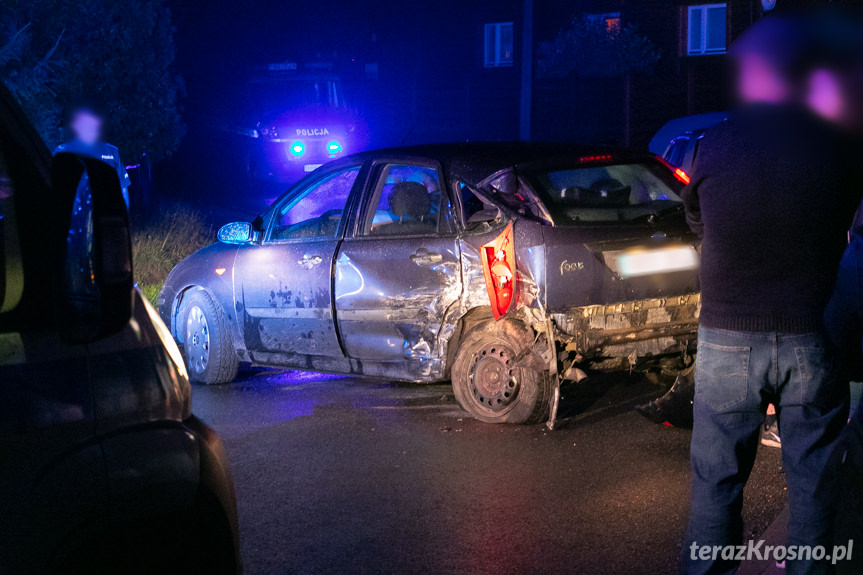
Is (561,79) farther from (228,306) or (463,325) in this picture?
(463,325)

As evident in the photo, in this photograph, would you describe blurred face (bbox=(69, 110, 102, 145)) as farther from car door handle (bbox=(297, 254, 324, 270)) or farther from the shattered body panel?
car door handle (bbox=(297, 254, 324, 270))

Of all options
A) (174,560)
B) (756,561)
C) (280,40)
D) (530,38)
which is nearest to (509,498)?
(756,561)

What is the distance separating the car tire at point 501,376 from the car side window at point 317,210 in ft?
4.43

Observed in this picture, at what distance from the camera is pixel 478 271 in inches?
239

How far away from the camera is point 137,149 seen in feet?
57.2

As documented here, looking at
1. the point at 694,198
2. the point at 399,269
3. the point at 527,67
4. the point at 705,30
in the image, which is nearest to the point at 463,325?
the point at 399,269

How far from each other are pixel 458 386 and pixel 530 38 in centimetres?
1539

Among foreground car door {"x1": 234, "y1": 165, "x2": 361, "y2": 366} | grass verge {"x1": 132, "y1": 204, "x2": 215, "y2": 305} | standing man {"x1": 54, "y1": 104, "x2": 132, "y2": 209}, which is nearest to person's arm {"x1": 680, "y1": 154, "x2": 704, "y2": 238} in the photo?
foreground car door {"x1": 234, "y1": 165, "x2": 361, "y2": 366}

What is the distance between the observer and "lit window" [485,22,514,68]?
30.5m

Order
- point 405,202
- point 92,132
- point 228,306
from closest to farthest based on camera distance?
1. point 405,202
2. point 228,306
3. point 92,132

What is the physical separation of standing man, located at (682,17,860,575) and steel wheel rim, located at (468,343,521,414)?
2620mm

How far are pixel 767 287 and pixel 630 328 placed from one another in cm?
250

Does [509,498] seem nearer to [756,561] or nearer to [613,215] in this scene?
[756,561]

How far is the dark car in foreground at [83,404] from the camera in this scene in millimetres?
2148
